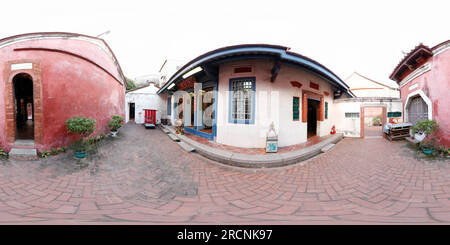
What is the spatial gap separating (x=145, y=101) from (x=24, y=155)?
11.1 metres

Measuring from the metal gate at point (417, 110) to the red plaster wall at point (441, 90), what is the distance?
0.86m

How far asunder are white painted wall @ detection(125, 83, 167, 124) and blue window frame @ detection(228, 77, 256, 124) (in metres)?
10.8

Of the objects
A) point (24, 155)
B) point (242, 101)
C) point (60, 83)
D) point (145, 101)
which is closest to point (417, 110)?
point (242, 101)

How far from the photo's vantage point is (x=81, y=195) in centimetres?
283

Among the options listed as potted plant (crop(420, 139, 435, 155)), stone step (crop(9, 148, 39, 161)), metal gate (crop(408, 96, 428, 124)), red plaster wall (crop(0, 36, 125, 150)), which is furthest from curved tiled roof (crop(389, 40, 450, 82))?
stone step (crop(9, 148, 39, 161))

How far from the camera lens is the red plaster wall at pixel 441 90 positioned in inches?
216

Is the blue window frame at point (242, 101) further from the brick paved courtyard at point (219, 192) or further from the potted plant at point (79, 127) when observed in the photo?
the potted plant at point (79, 127)

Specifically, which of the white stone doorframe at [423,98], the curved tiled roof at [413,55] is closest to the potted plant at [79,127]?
the curved tiled roof at [413,55]

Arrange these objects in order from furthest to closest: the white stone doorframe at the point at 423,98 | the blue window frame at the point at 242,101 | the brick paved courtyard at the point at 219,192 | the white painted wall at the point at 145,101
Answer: the white painted wall at the point at 145,101 < the white stone doorframe at the point at 423,98 < the blue window frame at the point at 242,101 < the brick paved courtyard at the point at 219,192

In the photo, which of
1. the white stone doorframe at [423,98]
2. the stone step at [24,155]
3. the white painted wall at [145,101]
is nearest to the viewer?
the stone step at [24,155]

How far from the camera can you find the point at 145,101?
15.2 m

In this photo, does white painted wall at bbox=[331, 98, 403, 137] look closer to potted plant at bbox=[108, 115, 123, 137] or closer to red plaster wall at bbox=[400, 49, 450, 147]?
red plaster wall at bbox=[400, 49, 450, 147]

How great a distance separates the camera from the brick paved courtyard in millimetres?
2341

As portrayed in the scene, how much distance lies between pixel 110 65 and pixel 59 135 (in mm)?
5084
